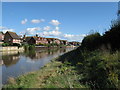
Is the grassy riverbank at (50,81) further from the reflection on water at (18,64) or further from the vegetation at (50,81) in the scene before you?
the reflection on water at (18,64)

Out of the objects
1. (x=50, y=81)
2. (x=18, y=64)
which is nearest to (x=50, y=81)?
(x=50, y=81)

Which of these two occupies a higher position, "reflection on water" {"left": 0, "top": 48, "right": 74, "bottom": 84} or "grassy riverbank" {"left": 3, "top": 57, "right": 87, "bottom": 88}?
"grassy riverbank" {"left": 3, "top": 57, "right": 87, "bottom": 88}

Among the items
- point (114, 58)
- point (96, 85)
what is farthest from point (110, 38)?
point (96, 85)

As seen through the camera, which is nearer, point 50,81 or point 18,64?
point 50,81

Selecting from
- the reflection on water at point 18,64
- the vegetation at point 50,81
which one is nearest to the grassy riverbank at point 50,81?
the vegetation at point 50,81

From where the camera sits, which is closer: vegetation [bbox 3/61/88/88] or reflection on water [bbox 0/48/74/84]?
vegetation [bbox 3/61/88/88]

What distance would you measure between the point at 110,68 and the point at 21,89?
4.44 m

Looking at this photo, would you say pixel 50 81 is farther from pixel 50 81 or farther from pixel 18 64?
pixel 18 64

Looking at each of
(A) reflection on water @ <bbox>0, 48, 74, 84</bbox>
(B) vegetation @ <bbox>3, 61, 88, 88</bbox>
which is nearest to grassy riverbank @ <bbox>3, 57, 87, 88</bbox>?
(B) vegetation @ <bbox>3, 61, 88, 88</bbox>

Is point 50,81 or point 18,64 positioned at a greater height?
point 50,81

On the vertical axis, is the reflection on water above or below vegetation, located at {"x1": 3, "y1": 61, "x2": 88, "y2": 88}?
below

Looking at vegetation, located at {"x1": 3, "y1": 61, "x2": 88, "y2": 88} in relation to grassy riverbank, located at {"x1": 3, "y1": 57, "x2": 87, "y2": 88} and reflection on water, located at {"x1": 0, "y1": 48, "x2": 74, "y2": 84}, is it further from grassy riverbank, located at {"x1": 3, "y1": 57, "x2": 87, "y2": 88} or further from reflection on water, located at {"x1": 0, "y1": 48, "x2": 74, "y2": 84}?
reflection on water, located at {"x1": 0, "y1": 48, "x2": 74, "y2": 84}

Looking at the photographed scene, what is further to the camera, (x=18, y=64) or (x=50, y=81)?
(x=18, y=64)

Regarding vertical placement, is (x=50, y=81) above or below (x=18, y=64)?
above
